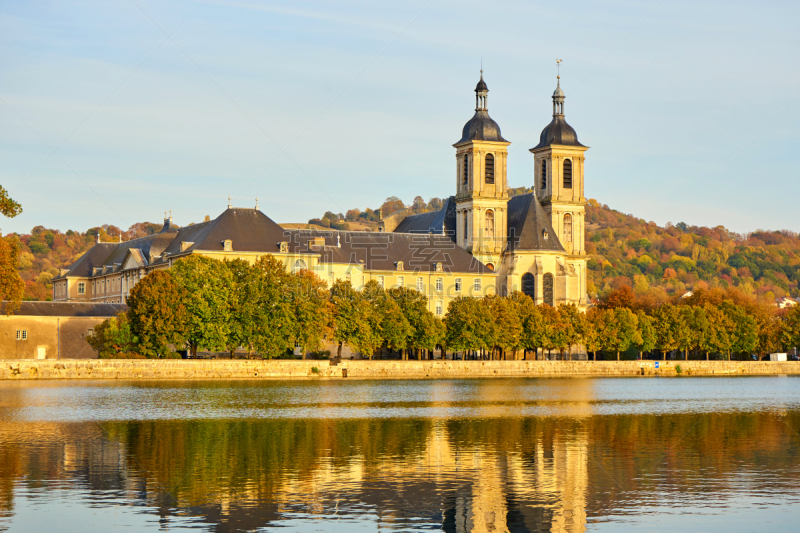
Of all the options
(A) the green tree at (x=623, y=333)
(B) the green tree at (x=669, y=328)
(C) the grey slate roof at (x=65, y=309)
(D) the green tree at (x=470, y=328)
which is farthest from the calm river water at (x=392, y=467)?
(B) the green tree at (x=669, y=328)

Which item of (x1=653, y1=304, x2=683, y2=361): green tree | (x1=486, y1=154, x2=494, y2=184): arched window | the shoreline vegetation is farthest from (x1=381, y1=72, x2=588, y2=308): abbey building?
(x1=653, y1=304, x2=683, y2=361): green tree

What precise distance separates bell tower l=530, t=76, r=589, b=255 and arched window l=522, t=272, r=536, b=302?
7.86m

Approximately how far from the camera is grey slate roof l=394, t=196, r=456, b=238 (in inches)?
4203

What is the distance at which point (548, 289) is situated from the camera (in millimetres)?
101312

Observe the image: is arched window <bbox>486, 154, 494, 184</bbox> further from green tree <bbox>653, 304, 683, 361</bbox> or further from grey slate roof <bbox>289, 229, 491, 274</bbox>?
green tree <bbox>653, 304, 683, 361</bbox>

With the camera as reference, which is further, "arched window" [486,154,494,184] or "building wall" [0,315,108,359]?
"arched window" [486,154,494,184]

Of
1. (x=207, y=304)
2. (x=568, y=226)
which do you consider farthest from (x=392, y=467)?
(x=568, y=226)

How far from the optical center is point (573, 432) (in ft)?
94.1

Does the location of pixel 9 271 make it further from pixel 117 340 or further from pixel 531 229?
pixel 531 229

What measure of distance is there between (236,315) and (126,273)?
36364mm

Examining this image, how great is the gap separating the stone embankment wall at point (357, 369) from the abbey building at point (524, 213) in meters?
19.3

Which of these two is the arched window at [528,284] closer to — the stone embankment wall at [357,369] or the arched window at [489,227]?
the arched window at [489,227]

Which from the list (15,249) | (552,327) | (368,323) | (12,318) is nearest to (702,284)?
(552,327)

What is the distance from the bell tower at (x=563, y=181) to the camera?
10694cm
